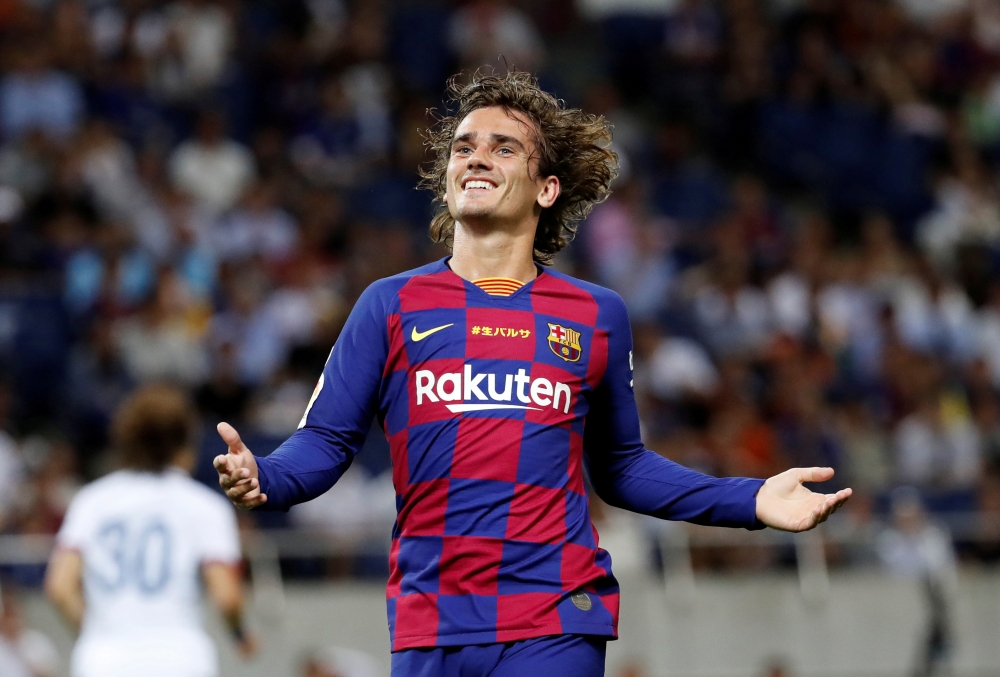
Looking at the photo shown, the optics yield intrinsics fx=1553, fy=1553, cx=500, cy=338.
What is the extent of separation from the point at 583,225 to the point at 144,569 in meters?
8.22

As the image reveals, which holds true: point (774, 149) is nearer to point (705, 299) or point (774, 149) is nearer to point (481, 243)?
point (705, 299)

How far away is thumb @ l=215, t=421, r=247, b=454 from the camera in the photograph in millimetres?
3373

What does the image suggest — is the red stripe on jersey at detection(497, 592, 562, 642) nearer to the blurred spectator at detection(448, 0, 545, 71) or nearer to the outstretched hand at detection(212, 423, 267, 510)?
the outstretched hand at detection(212, 423, 267, 510)

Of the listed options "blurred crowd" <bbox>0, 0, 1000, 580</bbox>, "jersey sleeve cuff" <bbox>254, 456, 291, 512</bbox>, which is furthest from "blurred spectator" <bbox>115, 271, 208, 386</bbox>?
"jersey sleeve cuff" <bbox>254, 456, 291, 512</bbox>

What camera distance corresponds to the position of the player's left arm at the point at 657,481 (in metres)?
3.85

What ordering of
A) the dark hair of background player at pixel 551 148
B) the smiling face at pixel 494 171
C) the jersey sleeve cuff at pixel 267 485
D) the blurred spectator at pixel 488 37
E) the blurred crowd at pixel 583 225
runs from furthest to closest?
1. the blurred spectator at pixel 488 37
2. the blurred crowd at pixel 583 225
3. the dark hair of background player at pixel 551 148
4. the smiling face at pixel 494 171
5. the jersey sleeve cuff at pixel 267 485

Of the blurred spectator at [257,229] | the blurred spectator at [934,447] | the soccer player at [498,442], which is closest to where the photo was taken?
the soccer player at [498,442]

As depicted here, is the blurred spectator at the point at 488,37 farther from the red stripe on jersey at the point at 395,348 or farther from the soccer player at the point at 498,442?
the red stripe on jersey at the point at 395,348

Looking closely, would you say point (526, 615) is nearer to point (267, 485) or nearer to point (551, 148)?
point (267, 485)

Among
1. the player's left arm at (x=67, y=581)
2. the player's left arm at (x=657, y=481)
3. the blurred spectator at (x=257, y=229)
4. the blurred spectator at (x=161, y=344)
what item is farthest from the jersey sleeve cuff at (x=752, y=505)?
the blurred spectator at (x=257, y=229)

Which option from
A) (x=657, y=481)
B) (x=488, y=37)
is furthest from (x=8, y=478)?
(x=657, y=481)

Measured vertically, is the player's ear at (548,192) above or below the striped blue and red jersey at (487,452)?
above

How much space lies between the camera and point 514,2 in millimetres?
16016

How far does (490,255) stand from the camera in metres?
4.11
